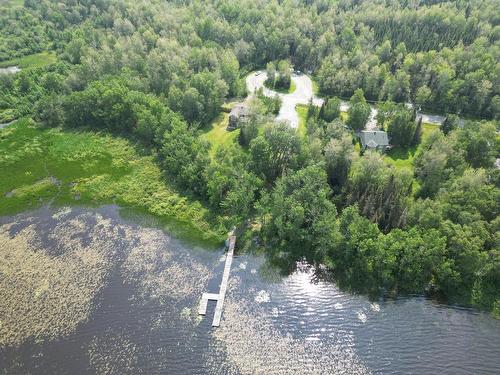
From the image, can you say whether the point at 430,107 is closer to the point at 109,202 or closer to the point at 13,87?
the point at 109,202

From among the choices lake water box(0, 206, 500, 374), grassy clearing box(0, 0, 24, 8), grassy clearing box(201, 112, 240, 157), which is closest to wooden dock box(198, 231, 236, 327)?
lake water box(0, 206, 500, 374)

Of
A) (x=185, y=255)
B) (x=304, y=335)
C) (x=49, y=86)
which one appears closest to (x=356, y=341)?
(x=304, y=335)


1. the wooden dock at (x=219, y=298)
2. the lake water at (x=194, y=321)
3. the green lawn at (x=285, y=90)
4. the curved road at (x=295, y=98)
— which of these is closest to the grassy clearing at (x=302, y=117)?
the curved road at (x=295, y=98)

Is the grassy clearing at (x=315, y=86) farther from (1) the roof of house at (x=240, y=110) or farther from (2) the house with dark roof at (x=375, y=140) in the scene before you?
(2) the house with dark roof at (x=375, y=140)

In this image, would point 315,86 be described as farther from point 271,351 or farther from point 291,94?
point 271,351

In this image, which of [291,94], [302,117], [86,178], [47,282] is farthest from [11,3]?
[47,282]
